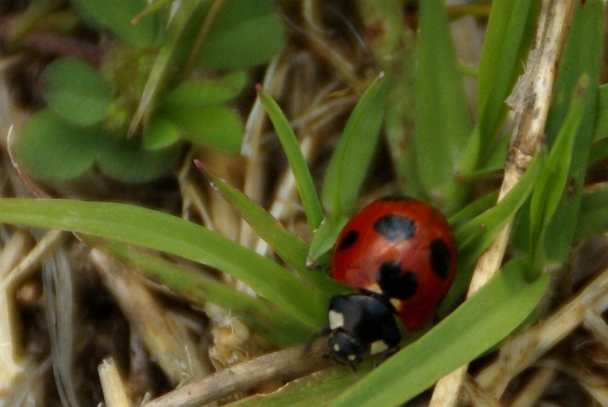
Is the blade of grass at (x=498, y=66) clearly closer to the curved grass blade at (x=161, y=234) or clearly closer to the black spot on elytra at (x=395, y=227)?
the black spot on elytra at (x=395, y=227)

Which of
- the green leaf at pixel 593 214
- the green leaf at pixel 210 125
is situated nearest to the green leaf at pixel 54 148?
the green leaf at pixel 210 125

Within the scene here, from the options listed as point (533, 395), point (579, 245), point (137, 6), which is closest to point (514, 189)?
point (579, 245)

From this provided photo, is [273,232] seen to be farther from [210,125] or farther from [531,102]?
[531,102]

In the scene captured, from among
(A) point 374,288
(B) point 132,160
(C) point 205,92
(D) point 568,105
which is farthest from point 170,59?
(D) point 568,105

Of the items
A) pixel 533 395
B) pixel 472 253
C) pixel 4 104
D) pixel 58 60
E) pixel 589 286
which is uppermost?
pixel 58 60

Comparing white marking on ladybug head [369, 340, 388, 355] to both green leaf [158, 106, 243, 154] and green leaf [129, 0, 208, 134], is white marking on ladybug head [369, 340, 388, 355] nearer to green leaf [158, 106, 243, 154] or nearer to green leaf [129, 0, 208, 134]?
green leaf [158, 106, 243, 154]

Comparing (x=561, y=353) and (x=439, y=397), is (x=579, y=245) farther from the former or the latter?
(x=439, y=397)
